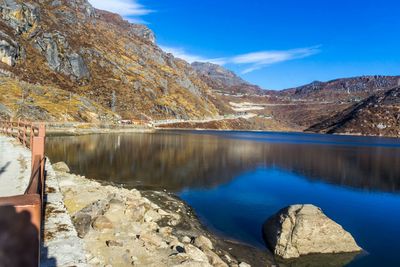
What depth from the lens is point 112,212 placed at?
56.4 ft

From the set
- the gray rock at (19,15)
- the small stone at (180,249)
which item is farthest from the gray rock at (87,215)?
the gray rock at (19,15)

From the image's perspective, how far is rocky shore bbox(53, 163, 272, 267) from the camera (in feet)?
43.8

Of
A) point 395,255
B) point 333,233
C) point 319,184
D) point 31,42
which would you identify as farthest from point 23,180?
point 31,42

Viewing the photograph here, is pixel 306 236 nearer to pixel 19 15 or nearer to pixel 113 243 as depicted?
pixel 113 243

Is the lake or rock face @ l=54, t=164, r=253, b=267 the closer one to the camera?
rock face @ l=54, t=164, r=253, b=267

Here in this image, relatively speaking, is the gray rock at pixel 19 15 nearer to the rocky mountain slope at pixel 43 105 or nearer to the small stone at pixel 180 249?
the rocky mountain slope at pixel 43 105

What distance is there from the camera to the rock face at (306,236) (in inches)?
789

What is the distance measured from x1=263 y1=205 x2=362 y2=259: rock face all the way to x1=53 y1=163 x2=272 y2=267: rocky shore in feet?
4.88

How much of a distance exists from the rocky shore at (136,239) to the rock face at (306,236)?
1.49 meters

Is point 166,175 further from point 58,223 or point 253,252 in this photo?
point 58,223

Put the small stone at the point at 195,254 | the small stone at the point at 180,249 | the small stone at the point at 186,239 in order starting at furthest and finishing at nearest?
the small stone at the point at 186,239, the small stone at the point at 180,249, the small stone at the point at 195,254

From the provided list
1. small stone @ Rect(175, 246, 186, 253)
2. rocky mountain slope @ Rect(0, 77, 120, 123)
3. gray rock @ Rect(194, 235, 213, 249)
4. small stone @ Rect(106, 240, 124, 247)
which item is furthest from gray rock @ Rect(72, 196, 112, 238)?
rocky mountain slope @ Rect(0, 77, 120, 123)

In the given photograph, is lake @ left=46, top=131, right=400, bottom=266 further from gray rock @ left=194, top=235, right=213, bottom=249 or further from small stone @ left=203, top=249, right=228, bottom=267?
small stone @ left=203, top=249, right=228, bottom=267

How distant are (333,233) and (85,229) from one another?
561 inches
